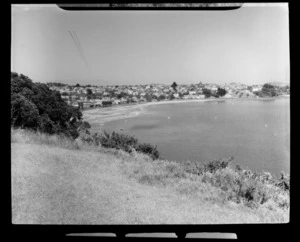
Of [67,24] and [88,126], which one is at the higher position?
[67,24]

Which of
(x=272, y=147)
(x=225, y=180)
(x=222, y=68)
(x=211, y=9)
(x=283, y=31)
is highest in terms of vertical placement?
(x=211, y=9)

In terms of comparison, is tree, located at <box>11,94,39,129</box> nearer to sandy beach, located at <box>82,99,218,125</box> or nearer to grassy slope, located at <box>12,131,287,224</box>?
grassy slope, located at <box>12,131,287,224</box>

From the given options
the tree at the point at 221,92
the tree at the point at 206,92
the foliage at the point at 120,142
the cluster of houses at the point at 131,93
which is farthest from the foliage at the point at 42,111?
the tree at the point at 221,92

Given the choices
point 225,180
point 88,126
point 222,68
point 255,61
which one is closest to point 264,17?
point 255,61

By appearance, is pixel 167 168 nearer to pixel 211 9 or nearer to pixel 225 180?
pixel 225 180

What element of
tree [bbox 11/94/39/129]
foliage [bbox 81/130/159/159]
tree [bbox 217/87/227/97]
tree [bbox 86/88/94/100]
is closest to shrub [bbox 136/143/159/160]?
foliage [bbox 81/130/159/159]

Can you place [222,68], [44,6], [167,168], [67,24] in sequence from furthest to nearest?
[167,168] → [222,68] → [67,24] → [44,6]

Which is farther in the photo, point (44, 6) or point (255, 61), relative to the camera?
point (255, 61)

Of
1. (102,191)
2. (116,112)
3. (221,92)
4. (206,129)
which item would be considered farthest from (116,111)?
(221,92)
